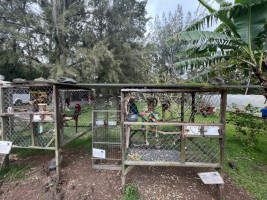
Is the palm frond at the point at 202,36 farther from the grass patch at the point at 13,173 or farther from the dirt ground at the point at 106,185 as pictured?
the grass patch at the point at 13,173

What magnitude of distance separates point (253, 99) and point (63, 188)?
43.6ft

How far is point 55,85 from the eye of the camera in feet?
8.98

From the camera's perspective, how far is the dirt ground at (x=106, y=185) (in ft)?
8.19

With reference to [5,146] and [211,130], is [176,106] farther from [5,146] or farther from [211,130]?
[5,146]

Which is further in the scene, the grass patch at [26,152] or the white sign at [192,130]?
the grass patch at [26,152]

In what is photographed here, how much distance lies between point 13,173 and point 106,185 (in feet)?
7.38

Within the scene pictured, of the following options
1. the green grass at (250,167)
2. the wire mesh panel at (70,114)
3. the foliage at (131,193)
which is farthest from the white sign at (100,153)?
the green grass at (250,167)

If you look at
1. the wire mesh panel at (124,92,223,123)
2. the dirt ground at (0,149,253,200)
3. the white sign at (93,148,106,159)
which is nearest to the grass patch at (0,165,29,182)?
the dirt ground at (0,149,253,200)

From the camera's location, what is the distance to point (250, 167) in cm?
346

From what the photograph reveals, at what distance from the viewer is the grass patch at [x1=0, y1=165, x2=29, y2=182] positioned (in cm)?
288

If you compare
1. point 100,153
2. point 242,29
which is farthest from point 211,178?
point 242,29

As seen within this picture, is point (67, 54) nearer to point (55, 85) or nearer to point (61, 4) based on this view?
point (61, 4)

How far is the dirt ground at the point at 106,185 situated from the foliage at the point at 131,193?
0.36 ft

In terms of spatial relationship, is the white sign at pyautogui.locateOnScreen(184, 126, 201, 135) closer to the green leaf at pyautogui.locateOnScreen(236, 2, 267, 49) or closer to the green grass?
the green grass
